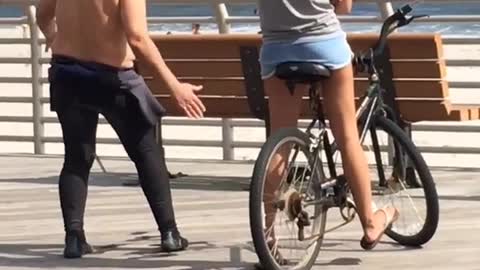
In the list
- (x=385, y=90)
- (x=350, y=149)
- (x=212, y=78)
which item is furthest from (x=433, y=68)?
(x=350, y=149)

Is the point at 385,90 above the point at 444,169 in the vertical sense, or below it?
above

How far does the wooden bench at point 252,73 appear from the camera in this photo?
27.5 ft

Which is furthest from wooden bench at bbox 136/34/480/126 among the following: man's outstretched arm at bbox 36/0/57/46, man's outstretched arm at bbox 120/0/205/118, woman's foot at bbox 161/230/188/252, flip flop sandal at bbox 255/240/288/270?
flip flop sandal at bbox 255/240/288/270

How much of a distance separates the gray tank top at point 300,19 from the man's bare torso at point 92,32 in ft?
A: 2.73

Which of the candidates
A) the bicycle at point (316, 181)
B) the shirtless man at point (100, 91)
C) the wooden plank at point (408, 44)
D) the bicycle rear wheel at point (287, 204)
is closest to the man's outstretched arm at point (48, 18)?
the shirtless man at point (100, 91)

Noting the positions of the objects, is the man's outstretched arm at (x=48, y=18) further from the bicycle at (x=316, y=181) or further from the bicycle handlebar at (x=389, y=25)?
the bicycle handlebar at (x=389, y=25)

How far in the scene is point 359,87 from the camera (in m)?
8.68

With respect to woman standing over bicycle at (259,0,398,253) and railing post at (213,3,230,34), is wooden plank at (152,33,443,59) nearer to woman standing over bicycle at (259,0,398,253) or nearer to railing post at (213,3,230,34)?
railing post at (213,3,230,34)

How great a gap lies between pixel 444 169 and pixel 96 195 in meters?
2.60

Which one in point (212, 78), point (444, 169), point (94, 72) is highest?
point (94, 72)

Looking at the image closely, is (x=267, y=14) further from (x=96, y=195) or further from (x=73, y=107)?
(x=96, y=195)

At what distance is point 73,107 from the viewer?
675 cm

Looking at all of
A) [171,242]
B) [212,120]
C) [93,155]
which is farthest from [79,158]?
[212,120]

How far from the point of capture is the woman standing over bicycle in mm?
6148
